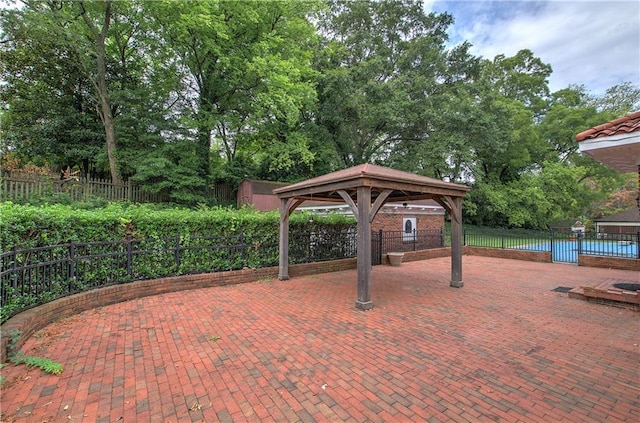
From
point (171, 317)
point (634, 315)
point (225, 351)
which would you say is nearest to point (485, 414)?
point (225, 351)

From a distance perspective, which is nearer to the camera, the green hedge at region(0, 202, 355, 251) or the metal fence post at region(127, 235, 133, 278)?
the green hedge at region(0, 202, 355, 251)

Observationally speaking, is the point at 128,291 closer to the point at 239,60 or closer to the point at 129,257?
the point at 129,257

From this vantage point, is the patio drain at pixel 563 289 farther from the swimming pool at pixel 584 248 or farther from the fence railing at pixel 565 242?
the swimming pool at pixel 584 248

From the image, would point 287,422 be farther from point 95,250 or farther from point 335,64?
point 335,64

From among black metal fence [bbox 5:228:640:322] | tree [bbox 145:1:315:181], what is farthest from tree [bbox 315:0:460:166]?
black metal fence [bbox 5:228:640:322]

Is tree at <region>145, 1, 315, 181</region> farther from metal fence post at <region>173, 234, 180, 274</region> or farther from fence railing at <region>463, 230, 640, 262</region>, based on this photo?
fence railing at <region>463, 230, 640, 262</region>

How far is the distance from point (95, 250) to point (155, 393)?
13.6 ft

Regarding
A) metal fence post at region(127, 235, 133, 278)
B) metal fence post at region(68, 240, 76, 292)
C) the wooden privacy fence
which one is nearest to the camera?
metal fence post at region(68, 240, 76, 292)

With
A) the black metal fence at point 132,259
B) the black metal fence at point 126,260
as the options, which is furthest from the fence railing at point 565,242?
the black metal fence at point 126,260

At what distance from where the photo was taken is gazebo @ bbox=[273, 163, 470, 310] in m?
5.67

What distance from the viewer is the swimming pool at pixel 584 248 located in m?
10.8

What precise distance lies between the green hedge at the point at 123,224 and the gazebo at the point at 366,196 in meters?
0.95

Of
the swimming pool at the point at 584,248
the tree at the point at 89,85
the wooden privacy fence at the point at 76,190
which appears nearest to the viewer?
the wooden privacy fence at the point at 76,190

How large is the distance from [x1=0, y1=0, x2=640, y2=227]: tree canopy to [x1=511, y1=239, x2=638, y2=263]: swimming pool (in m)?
7.89
